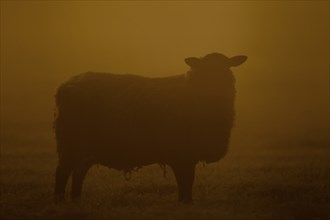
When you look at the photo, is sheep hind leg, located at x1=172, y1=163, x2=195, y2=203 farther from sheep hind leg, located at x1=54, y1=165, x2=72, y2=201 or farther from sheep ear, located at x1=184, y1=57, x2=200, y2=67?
sheep hind leg, located at x1=54, y1=165, x2=72, y2=201

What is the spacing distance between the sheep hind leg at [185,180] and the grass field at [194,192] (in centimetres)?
22

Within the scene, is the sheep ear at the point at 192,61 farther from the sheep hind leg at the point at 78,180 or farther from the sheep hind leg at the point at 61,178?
the sheep hind leg at the point at 61,178

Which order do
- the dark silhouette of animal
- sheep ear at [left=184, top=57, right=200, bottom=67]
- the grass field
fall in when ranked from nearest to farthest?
1. the grass field
2. the dark silhouette of animal
3. sheep ear at [left=184, top=57, right=200, bottom=67]

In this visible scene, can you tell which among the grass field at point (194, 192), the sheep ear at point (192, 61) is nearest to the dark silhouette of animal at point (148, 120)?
the sheep ear at point (192, 61)

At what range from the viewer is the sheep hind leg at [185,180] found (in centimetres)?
1473

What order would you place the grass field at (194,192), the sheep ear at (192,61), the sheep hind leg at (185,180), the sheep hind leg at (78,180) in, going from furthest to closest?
the sheep hind leg at (78,180) < the sheep ear at (192,61) < the sheep hind leg at (185,180) < the grass field at (194,192)

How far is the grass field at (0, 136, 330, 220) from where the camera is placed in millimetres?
13656

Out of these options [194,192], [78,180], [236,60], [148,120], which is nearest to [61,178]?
[78,180]

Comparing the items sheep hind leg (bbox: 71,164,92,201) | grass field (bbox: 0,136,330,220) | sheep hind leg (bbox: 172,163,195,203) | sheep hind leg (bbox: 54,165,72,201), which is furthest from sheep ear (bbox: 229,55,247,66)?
sheep hind leg (bbox: 54,165,72,201)

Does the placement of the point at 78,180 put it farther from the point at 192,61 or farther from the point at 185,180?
the point at 192,61

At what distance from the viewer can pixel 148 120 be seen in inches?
594

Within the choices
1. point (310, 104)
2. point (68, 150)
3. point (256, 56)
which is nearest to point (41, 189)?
point (68, 150)

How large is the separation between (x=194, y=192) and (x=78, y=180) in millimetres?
2347

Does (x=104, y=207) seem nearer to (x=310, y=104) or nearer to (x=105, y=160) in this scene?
(x=105, y=160)
